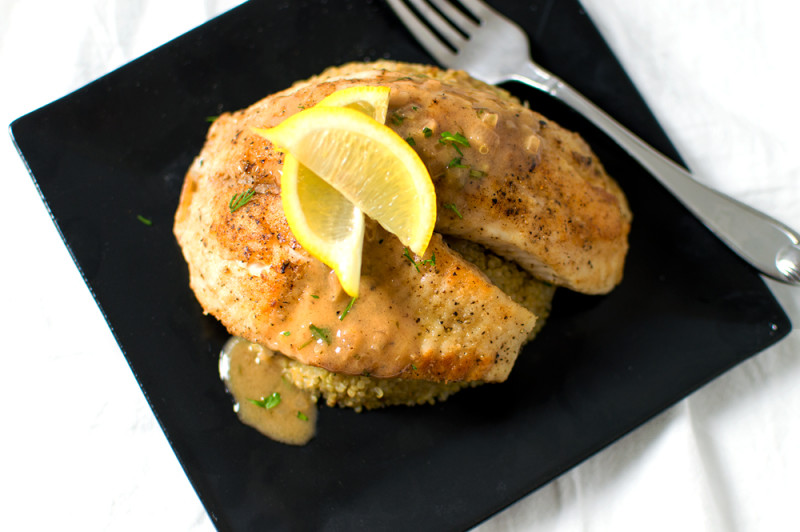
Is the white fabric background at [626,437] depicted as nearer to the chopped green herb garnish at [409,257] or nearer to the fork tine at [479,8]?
the fork tine at [479,8]

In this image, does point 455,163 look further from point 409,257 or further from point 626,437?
point 626,437

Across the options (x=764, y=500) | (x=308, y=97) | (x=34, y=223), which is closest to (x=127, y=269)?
(x=34, y=223)

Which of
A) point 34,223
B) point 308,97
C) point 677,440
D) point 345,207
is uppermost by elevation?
point 308,97

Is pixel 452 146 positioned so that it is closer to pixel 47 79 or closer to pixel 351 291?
pixel 351 291

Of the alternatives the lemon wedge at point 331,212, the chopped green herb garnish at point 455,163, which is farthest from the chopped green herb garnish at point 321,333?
the chopped green herb garnish at point 455,163

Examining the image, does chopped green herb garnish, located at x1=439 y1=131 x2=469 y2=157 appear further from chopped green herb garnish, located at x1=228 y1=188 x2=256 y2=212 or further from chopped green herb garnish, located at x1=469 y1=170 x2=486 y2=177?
chopped green herb garnish, located at x1=228 y1=188 x2=256 y2=212

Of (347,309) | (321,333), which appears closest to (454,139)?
(347,309)
